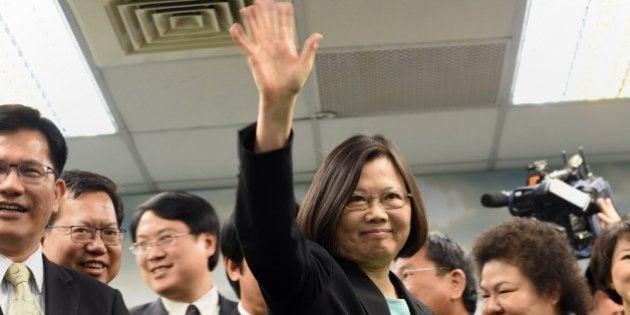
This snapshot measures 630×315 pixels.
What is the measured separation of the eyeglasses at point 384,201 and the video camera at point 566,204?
1494mm

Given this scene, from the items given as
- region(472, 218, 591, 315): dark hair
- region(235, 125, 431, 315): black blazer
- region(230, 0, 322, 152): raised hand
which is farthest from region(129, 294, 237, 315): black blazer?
region(230, 0, 322, 152): raised hand

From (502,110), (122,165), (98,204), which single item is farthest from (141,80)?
(502,110)

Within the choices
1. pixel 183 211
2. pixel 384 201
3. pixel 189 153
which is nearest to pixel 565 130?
pixel 189 153

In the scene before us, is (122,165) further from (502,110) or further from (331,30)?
(502,110)

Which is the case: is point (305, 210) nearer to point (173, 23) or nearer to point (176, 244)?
point (176, 244)

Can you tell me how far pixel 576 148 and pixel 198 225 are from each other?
2.13 metres

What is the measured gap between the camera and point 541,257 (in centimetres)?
199

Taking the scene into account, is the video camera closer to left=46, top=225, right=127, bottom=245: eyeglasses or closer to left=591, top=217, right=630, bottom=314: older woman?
left=591, top=217, right=630, bottom=314: older woman

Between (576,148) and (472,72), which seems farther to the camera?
(576,148)

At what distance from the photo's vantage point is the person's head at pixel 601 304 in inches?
78.4

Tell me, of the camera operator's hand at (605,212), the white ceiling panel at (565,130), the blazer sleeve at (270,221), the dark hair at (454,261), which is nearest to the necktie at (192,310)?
the dark hair at (454,261)

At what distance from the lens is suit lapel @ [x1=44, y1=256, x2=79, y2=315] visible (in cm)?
158

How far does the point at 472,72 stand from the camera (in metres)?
3.15

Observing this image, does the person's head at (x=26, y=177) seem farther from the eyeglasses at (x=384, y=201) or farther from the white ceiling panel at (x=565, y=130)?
the white ceiling panel at (x=565, y=130)
